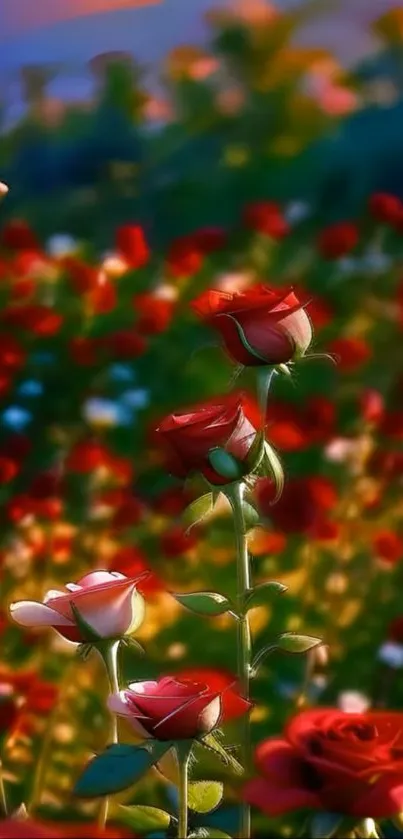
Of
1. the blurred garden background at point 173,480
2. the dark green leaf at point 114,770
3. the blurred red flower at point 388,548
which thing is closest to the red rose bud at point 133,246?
the blurred garden background at point 173,480

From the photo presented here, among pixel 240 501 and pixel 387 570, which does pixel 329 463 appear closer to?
pixel 387 570

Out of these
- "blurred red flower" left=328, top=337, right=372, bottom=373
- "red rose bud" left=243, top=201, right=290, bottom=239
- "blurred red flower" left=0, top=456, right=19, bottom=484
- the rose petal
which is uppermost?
the rose petal

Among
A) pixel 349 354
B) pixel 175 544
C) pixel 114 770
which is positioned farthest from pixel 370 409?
pixel 114 770

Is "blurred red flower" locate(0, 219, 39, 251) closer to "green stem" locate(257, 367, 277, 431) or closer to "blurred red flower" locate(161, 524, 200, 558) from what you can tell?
"blurred red flower" locate(161, 524, 200, 558)

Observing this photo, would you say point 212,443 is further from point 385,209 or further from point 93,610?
point 385,209

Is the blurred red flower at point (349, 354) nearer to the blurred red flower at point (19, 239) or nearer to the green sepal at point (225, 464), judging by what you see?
the blurred red flower at point (19, 239)

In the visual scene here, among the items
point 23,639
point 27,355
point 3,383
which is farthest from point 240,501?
point 27,355

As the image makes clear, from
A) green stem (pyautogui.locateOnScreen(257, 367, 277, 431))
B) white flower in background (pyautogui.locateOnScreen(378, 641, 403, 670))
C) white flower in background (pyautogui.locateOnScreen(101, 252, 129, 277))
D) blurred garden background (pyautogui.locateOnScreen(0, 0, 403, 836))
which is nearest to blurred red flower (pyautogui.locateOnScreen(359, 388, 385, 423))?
blurred garden background (pyautogui.locateOnScreen(0, 0, 403, 836))
